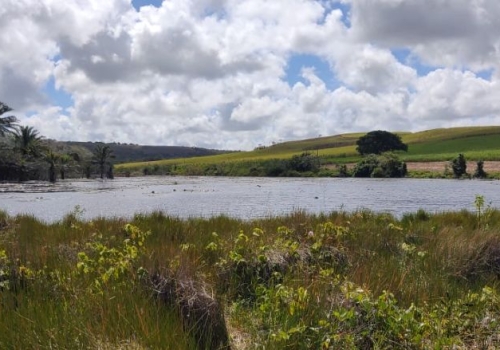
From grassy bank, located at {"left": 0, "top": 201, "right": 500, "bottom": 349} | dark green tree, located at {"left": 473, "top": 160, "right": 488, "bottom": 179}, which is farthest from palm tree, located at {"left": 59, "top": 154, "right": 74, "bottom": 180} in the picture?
grassy bank, located at {"left": 0, "top": 201, "right": 500, "bottom": 349}

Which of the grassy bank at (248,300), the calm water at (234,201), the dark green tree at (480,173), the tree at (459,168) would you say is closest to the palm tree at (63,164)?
the calm water at (234,201)

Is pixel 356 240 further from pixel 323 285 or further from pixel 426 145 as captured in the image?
pixel 426 145

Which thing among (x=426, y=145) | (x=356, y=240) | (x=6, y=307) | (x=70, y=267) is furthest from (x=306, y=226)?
(x=426, y=145)

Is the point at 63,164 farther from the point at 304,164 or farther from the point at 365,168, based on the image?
the point at 365,168

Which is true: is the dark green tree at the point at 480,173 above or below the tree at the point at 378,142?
below

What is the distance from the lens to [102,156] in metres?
108

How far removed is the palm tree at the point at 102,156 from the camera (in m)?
107

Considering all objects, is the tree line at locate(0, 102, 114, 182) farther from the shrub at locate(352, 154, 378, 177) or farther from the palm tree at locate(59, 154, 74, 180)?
the shrub at locate(352, 154, 378, 177)

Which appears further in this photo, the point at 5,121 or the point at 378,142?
the point at 378,142

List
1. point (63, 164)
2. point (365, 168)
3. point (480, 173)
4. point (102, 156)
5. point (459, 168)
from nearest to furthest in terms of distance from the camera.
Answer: point (480, 173) < point (459, 168) < point (63, 164) < point (365, 168) < point (102, 156)

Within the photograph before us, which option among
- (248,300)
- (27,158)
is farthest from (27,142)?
(248,300)

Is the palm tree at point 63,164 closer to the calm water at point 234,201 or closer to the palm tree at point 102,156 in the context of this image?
the palm tree at point 102,156

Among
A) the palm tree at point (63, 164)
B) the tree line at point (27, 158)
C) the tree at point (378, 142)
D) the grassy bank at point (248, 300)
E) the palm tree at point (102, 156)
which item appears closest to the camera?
the grassy bank at point (248, 300)

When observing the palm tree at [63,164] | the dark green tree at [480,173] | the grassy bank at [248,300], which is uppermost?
the palm tree at [63,164]
